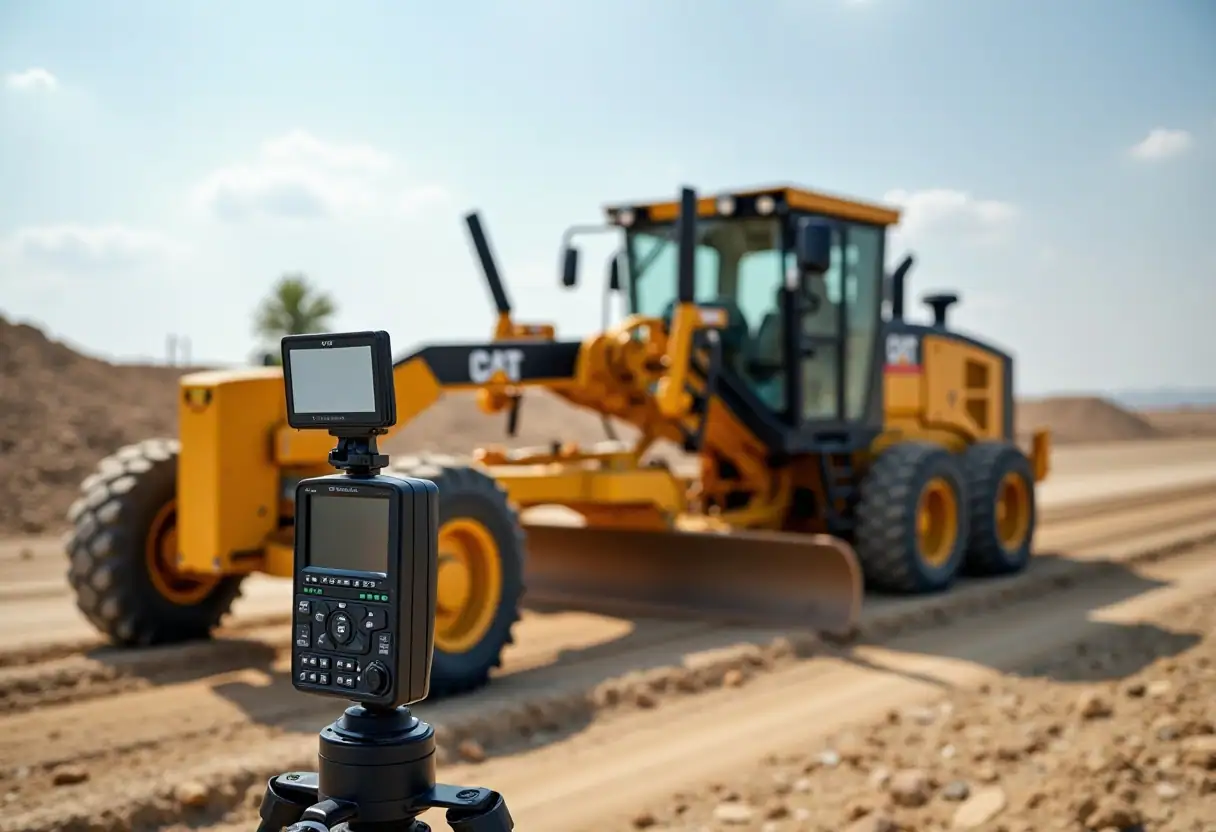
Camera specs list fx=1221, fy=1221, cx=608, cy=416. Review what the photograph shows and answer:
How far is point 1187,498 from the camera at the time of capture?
55.1 ft

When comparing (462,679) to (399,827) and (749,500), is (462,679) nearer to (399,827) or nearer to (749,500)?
(399,827)

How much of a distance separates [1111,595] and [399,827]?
8.00 m

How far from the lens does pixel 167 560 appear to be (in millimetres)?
6387

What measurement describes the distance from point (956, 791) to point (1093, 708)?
1267 mm

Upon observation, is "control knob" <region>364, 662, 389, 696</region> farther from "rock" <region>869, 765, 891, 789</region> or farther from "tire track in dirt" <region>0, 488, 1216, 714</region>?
"tire track in dirt" <region>0, 488, 1216, 714</region>

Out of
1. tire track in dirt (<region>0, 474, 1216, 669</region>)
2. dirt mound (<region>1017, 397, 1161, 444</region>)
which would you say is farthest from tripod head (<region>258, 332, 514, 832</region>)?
dirt mound (<region>1017, 397, 1161, 444</region>)

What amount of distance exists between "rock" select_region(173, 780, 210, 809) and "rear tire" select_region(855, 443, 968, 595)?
18.3 feet

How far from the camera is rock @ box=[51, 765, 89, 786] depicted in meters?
4.51

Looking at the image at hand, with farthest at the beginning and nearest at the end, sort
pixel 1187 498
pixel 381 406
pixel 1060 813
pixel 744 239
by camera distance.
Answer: pixel 1187 498 → pixel 744 239 → pixel 1060 813 → pixel 381 406

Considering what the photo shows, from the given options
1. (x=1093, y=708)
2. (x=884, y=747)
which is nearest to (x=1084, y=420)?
(x=1093, y=708)

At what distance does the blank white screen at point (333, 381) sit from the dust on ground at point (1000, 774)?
2.43 m

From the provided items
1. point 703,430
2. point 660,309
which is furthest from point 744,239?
point 703,430

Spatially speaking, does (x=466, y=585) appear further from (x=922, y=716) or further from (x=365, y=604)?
(x=365, y=604)

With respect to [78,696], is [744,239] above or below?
above
